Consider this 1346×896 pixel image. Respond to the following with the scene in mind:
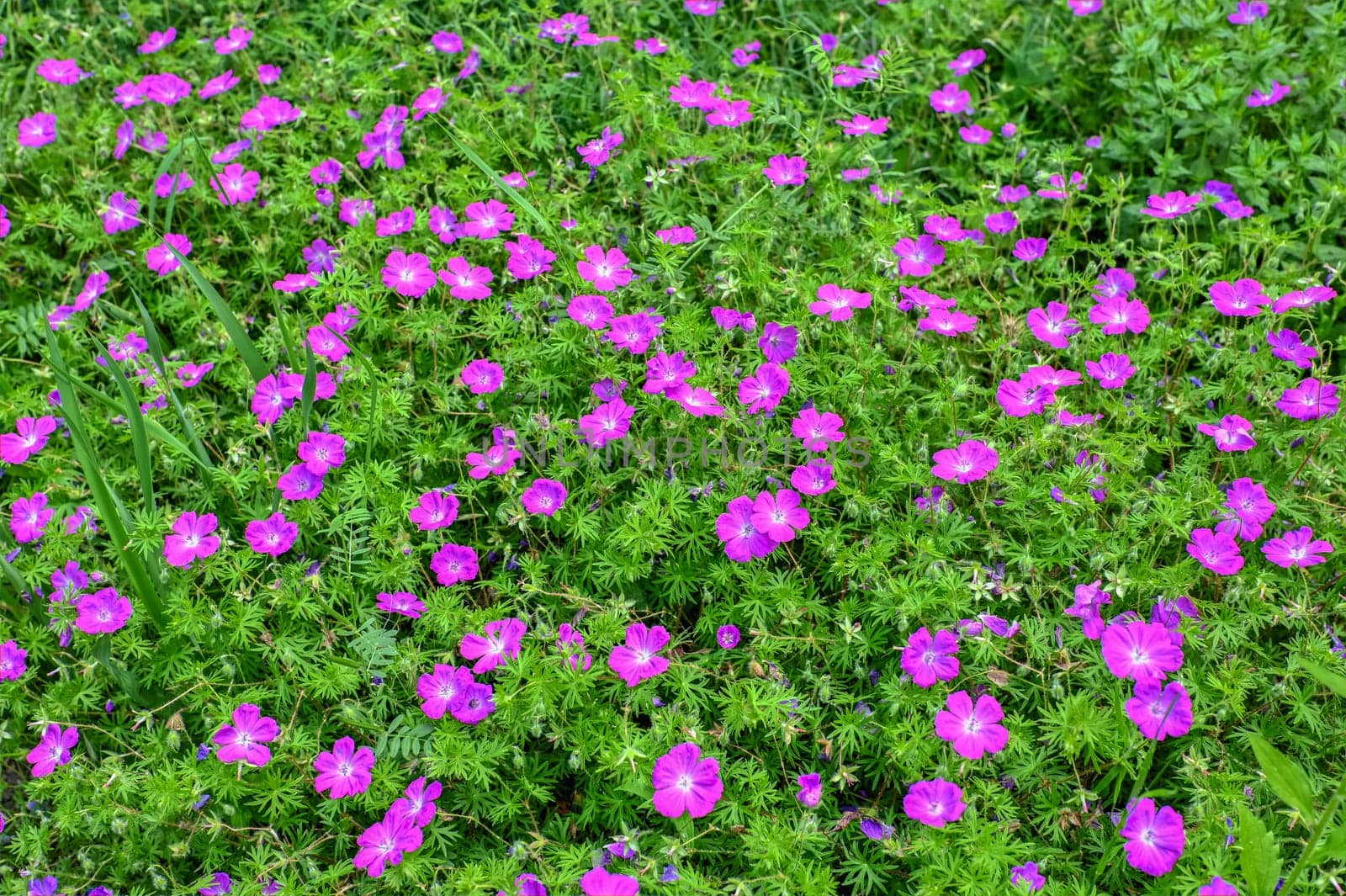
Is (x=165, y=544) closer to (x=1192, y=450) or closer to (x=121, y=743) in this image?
(x=121, y=743)

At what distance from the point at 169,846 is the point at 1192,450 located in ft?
9.52

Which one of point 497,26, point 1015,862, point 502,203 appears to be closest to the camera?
point 1015,862

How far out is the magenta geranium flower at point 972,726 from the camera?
8.00 feet

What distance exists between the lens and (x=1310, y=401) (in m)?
3.06

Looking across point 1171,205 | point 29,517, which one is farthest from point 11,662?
point 1171,205

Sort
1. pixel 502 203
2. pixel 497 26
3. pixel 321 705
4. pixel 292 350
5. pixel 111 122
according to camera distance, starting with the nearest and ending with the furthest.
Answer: pixel 321 705 → pixel 292 350 → pixel 502 203 → pixel 111 122 → pixel 497 26

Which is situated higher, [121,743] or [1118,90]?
[1118,90]

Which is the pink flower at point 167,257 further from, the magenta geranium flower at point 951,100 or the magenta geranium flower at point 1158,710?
the magenta geranium flower at point 1158,710

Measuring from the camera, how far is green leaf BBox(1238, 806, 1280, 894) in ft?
6.98

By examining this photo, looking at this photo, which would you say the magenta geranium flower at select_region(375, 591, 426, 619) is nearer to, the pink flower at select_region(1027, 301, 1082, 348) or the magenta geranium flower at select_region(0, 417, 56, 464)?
the magenta geranium flower at select_region(0, 417, 56, 464)

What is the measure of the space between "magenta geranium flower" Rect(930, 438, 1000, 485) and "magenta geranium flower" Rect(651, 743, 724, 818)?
936 millimetres

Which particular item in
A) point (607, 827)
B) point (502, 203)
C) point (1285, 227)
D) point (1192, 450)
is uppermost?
point (502, 203)

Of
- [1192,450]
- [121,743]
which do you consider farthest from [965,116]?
[121,743]

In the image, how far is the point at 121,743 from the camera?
109 inches
